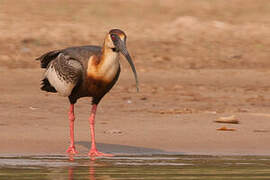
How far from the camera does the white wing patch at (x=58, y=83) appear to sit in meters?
11.0

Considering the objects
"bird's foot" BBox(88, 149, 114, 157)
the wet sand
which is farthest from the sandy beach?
"bird's foot" BBox(88, 149, 114, 157)

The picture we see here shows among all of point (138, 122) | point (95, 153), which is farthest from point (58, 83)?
point (138, 122)

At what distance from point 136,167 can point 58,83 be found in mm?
2129

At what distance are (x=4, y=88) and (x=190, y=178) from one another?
8.73m

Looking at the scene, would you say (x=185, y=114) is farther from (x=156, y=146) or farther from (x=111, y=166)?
(x=111, y=166)

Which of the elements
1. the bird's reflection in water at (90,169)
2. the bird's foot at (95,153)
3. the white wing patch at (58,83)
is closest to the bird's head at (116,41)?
the white wing patch at (58,83)

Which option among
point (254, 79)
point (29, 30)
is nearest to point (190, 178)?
point (254, 79)

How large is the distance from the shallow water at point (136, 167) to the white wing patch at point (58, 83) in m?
0.96

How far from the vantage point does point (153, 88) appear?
18.0 meters

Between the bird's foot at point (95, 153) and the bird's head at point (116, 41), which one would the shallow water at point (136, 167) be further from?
the bird's head at point (116, 41)

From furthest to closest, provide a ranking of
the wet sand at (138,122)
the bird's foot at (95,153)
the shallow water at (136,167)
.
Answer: the wet sand at (138,122)
the bird's foot at (95,153)
the shallow water at (136,167)

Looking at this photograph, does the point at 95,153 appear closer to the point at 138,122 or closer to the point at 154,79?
the point at 138,122

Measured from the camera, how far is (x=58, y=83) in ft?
36.8

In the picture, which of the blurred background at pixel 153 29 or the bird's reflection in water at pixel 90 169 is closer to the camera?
the bird's reflection in water at pixel 90 169
